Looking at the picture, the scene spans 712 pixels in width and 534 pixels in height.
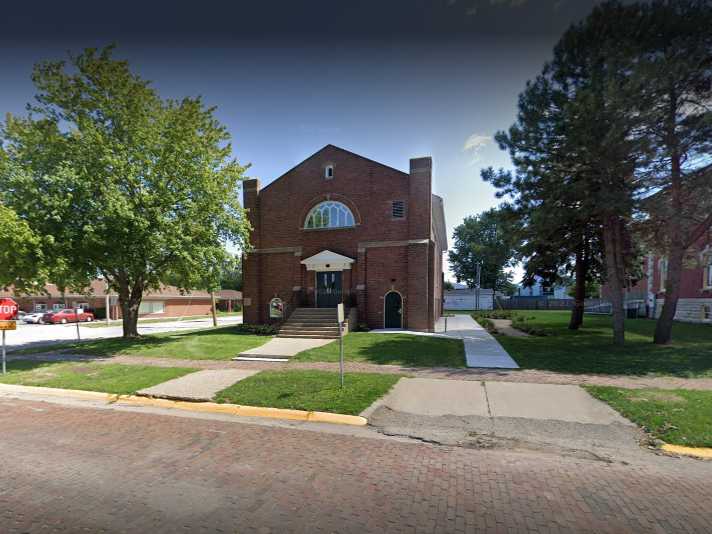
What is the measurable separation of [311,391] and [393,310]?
11396 mm

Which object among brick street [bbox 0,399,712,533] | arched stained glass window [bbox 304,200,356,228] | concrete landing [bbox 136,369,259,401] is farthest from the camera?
arched stained glass window [bbox 304,200,356,228]

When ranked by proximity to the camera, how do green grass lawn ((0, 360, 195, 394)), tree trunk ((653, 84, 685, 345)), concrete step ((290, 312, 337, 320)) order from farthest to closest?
concrete step ((290, 312, 337, 320)) → tree trunk ((653, 84, 685, 345)) → green grass lawn ((0, 360, 195, 394))

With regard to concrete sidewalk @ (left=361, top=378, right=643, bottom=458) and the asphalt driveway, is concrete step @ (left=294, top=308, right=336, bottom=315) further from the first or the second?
the asphalt driveway

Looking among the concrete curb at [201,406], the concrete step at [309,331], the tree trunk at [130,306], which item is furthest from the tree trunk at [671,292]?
the tree trunk at [130,306]

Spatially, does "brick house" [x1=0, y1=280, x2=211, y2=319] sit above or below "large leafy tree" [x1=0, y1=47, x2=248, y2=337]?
below

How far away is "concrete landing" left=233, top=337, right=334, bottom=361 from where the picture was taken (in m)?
12.3

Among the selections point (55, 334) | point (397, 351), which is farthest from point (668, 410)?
point (55, 334)

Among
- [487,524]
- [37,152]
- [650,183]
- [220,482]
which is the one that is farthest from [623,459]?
[37,152]

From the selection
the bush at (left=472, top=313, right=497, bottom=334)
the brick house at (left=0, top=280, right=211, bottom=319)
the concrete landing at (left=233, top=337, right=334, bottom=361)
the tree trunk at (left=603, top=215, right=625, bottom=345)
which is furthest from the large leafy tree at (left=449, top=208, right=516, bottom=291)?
the concrete landing at (left=233, top=337, right=334, bottom=361)

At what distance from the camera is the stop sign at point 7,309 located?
414 inches

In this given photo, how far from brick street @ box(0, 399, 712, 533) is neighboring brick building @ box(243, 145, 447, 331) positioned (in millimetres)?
13252

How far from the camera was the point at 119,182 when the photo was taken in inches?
535

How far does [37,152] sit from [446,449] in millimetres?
16769

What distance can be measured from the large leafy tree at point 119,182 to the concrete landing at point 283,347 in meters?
4.02
